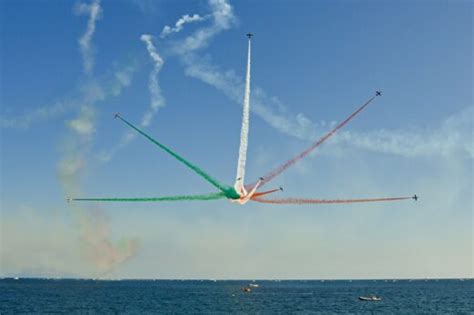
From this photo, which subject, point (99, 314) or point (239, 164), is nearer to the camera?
point (239, 164)

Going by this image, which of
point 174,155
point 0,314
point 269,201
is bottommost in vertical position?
point 0,314

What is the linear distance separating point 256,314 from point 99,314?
55.2 metres

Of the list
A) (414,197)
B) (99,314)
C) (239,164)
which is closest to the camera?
(414,197)

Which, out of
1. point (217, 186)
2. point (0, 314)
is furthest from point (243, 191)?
point (0, 314)

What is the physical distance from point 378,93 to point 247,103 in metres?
18.7

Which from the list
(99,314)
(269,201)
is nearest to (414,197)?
(269,201)

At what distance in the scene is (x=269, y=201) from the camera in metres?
77.9

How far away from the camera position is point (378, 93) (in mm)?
70438

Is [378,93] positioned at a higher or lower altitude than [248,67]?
lower

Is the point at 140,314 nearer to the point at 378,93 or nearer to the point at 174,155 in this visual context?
the point at 174,155

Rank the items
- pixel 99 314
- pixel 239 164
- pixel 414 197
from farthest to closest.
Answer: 1. pixel 99 314
2. pixel 239 164
3. pixel 414 197

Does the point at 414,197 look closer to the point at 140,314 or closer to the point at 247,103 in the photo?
the point at 247,103

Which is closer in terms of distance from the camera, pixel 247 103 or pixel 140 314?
pixel 247 103

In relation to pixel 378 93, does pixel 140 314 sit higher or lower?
lower
